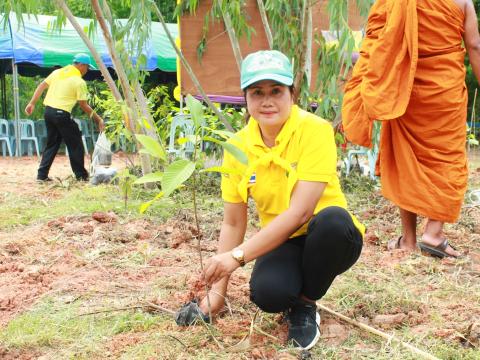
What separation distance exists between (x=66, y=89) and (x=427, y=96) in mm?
4495

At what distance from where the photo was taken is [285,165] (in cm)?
185

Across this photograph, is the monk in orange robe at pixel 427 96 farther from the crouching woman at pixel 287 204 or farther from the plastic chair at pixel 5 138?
the plastic chair at pixel 5 138

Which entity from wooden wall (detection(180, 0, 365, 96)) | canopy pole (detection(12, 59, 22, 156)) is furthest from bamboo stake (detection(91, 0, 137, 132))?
canopy pole (detection(12, 59, 22, 156))

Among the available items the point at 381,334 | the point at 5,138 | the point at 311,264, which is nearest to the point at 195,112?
the point at 311,264

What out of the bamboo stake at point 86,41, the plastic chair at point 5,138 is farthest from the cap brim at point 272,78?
the plastic chair at point 5,138

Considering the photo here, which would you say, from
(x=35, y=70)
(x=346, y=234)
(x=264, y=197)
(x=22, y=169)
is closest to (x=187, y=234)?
(x=264, y=197)

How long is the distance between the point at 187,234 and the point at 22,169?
5802 millimetres

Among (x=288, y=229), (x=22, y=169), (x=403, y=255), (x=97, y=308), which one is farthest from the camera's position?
(x=22, y=169)

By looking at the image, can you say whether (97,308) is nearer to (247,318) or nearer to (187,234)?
(247,318)

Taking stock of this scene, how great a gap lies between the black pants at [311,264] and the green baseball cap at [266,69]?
429 mm

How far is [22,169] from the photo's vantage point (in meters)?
8.42

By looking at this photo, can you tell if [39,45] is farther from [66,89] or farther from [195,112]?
[195,112]

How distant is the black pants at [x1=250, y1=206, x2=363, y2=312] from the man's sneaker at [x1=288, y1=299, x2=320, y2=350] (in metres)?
0.05

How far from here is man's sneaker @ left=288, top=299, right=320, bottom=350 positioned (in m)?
1.86
